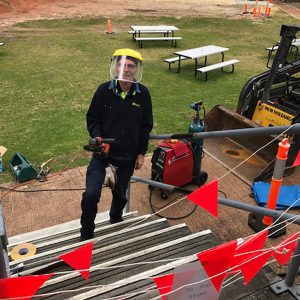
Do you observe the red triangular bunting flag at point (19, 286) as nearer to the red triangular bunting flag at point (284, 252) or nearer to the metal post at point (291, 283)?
the red triangular bunting flag at point (284, 252)

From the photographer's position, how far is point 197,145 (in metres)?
5.63

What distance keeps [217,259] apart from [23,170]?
177 inches

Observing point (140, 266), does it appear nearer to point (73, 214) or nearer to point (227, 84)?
point (73, 214)

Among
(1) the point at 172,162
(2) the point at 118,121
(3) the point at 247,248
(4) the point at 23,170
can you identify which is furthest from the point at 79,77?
(3) the point at 247,248

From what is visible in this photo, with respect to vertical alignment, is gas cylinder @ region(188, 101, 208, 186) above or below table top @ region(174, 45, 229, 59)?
above

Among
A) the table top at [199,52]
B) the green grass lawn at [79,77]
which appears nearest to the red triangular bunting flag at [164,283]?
the green grass lawn at [79,77]

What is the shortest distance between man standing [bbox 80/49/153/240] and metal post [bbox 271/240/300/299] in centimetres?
182

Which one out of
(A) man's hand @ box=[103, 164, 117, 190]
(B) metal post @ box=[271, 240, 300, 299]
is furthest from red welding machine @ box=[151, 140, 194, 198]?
(B) metal post @ box=[271, 240, 300, 299]

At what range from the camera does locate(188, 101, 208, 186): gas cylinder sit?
216 inches

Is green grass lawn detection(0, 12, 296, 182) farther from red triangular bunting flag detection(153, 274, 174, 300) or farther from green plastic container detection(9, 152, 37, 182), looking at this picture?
red triangular bunting flag detection(153, 274, 174, 300)

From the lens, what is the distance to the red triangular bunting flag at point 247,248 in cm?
238

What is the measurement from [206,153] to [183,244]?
349 centimetres

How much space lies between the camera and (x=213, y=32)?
17.6 meters

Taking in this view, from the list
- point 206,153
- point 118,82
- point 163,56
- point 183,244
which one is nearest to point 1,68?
point 163,56
